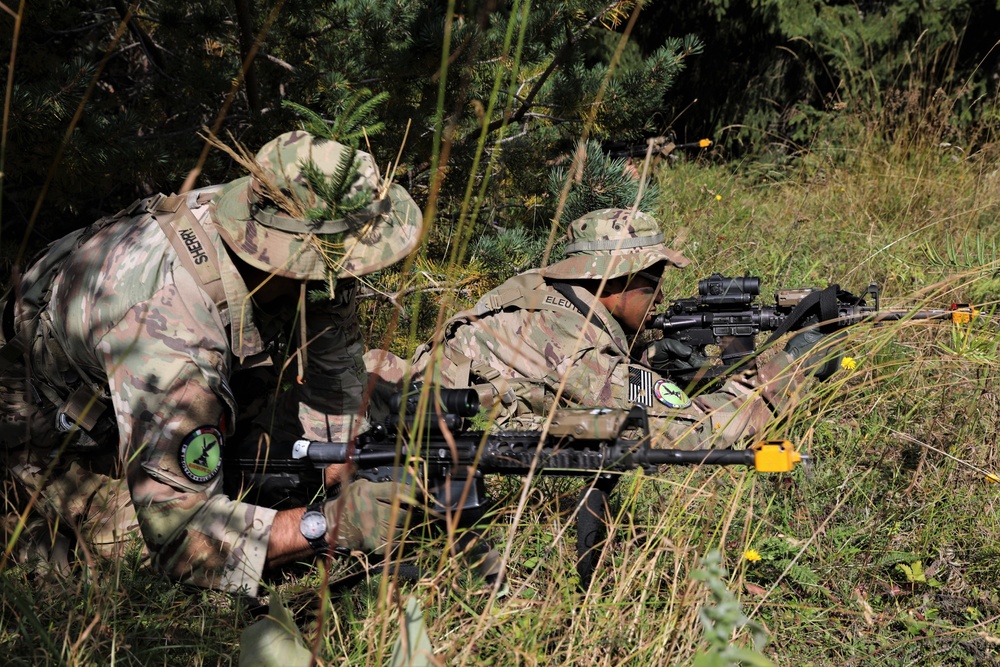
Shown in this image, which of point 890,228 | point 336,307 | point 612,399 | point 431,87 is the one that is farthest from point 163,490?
point 890,228

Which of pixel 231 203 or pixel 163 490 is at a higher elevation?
pixel 231 203

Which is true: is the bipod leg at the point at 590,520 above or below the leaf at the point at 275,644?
below

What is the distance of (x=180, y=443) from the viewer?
7.98 feet

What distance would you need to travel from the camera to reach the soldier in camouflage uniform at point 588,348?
3.76 meters

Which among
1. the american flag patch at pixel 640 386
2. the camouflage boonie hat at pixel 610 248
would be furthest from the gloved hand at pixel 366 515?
the camouflage boonie hat at pixel 610 248

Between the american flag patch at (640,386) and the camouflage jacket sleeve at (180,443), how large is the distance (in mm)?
1864

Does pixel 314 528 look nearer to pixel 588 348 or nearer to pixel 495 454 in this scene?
pixel 495 454

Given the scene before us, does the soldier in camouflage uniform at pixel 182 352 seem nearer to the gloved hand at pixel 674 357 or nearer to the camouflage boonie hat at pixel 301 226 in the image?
the camouflage boonie hat at pixel 301 226

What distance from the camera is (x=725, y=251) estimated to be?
5516 mm

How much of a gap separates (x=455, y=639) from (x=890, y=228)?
4.59m

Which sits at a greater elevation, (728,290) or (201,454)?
(201,454)

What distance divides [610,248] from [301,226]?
6.13 feet

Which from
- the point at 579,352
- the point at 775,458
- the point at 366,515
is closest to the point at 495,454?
the point at 366,515

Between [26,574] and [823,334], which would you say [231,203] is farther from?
[823,334]
